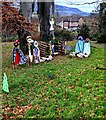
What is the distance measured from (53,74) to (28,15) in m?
4.54

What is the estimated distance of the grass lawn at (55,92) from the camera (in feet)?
16.9

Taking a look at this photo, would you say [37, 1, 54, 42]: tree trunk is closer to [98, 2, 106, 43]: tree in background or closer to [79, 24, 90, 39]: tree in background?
[98, 2, 106, 43]: tree in background

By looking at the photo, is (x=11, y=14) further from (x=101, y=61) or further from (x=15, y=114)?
(x=15, y=114)

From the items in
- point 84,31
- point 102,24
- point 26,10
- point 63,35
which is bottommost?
point 63,35

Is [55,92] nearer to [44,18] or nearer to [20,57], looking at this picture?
[20,57]

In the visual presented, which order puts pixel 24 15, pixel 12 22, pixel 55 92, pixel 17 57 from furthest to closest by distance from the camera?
pixel 24 15 → pixel 12 22 → pixel 17 57 → pixel 55 92

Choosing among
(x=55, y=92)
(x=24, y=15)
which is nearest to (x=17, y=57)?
(x=24, y=15)

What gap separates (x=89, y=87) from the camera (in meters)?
6.49

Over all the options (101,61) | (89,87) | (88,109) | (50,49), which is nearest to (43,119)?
(88,109)

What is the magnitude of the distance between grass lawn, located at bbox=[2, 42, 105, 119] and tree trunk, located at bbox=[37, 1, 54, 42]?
471 cm

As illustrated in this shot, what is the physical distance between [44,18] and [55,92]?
326 inches

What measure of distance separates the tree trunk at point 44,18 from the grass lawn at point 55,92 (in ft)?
15.4

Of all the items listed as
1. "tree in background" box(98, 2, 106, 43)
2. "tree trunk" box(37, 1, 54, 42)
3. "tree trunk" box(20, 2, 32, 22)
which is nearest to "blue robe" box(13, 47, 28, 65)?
"tree trunk" box(20, 2, 32, 22)

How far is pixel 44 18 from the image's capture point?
13945 millimetres
